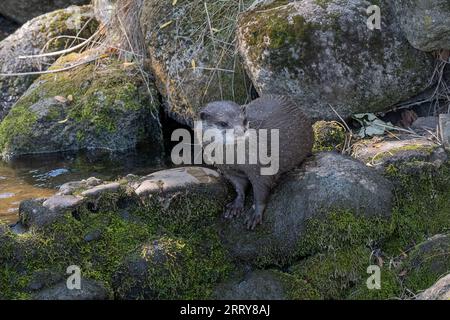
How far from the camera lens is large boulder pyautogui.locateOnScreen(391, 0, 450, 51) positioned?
5.65 m

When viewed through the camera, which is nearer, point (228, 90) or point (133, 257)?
point (133, 257)

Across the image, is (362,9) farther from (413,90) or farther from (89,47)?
(89,47)

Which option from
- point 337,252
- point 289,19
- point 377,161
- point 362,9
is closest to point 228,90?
point 289,19

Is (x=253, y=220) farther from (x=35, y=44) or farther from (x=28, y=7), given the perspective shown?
(x=28, y=7)

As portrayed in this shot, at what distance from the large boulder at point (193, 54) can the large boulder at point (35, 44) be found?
4.94 ft

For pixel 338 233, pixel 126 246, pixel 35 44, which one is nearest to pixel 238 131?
pixel 338 233

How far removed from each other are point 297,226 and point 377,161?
0.84m

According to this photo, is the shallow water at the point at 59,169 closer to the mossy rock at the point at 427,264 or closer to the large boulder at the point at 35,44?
the large boulder at the point at 35,44

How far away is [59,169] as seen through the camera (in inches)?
265

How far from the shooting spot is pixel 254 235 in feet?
15.1

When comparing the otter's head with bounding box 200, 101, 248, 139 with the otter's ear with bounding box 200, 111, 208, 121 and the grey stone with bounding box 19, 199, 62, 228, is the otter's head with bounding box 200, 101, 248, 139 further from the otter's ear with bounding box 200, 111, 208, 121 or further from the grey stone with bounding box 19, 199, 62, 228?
the grey stone with bounding box 19, 199, 62, 228

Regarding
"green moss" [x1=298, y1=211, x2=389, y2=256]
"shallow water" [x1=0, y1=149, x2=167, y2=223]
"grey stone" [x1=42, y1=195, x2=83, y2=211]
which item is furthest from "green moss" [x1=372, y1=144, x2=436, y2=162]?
"shallow water" [x1=0, y1=149, x2=167, y2=223]

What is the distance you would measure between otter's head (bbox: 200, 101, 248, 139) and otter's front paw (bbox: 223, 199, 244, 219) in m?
0.49
